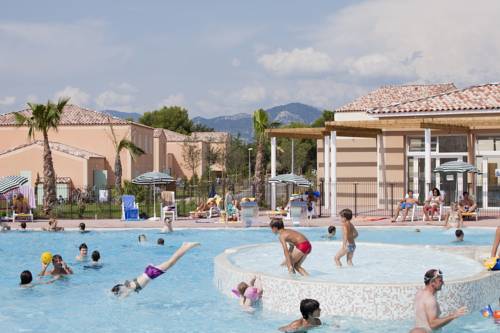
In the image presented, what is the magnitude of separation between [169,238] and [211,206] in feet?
19.2

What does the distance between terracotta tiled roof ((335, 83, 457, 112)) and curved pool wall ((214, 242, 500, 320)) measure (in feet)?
85.2

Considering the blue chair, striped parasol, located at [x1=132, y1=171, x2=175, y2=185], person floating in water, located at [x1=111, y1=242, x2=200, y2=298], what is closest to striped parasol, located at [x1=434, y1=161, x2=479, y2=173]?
striped parasol, located at [x1=132, y1=171, x2=175, y2=185]

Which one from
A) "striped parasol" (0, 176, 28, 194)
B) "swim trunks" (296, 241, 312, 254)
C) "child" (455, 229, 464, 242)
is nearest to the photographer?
"swim trunks" (296, 241, 312, 254)

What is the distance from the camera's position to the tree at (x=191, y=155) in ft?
207

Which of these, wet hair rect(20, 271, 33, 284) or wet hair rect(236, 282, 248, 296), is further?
wet hair rect(20, 271, 33, 284)

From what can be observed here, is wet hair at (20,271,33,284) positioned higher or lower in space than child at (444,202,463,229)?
lower

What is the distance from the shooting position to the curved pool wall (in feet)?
33.4

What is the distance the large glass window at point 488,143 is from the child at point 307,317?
20.3 metres

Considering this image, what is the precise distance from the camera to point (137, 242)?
20062 millimetres

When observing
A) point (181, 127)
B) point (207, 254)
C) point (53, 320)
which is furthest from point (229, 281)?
point (181, 127)

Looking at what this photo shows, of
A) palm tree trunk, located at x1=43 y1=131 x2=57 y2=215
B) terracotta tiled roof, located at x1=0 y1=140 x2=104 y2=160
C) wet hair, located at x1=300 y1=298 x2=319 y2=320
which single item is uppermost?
terracotta tiled roof, located at x1=0 y1=140 x2=104 y2=160

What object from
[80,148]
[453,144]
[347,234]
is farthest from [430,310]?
[80,148]

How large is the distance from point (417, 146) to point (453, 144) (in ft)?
5.35

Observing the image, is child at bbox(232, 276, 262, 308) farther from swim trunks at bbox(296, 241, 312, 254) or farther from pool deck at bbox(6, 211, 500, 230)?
pool deck at bbox(6, 211, 500, 230)
